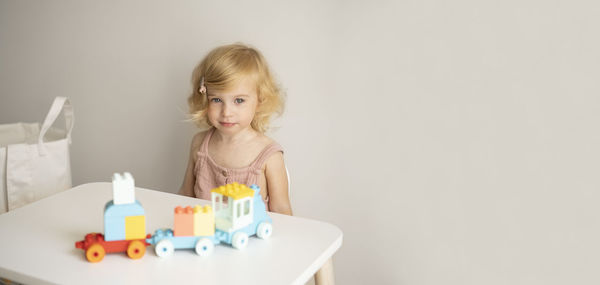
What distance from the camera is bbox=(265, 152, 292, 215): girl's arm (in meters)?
1.16

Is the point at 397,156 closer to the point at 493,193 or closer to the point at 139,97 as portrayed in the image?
the point at 493,193

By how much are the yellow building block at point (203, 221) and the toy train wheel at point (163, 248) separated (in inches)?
1.6

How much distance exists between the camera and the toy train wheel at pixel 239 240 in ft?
2.57

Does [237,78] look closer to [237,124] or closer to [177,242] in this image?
[237,124]

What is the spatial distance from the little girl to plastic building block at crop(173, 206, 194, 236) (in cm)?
38

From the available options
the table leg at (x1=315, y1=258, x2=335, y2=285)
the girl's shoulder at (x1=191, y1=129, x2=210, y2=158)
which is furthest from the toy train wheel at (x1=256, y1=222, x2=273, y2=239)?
the girl's shoulder at (x1=191, y1=129, x2=210, y2=158)

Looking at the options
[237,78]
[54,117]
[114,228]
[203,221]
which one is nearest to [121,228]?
[114,228]

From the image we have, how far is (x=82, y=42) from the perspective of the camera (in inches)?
60.8

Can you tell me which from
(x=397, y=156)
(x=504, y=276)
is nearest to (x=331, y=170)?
(x=397, y=156)

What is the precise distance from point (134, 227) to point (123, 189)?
0.20 feet

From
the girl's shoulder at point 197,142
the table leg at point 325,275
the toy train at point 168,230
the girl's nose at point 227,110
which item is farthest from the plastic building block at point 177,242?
the girl's shoulder at point 197,142

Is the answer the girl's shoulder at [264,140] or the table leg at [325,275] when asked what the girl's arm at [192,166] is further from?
the table leg at [325,275]

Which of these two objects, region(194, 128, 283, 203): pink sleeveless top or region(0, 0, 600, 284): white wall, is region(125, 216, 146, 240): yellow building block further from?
region(0, 0, 600, 284): white wall

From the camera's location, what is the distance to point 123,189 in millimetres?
741
